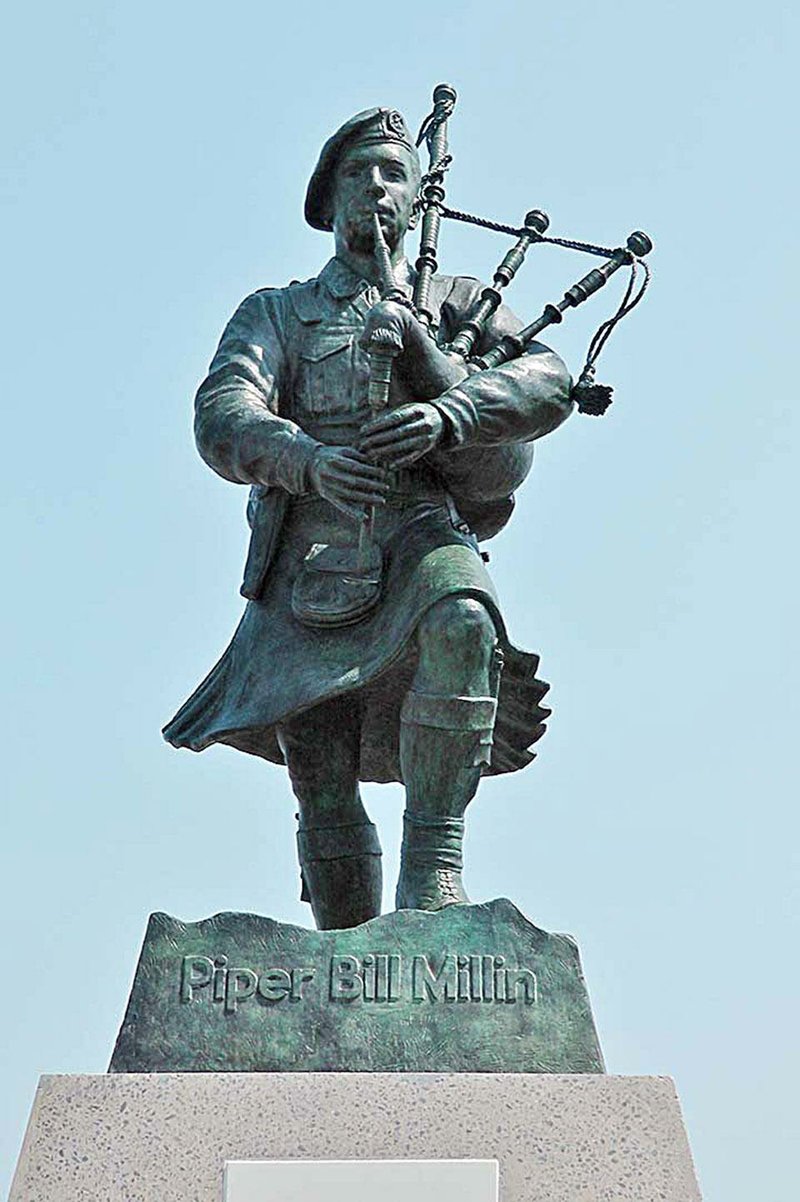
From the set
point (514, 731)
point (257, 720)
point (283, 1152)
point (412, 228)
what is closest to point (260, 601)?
point (257, 720)

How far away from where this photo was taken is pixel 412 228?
629 cm

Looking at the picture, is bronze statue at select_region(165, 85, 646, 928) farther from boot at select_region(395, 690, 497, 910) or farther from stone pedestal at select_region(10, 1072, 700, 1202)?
stone pedestal at select_region(10, 1072, 700, 1202)

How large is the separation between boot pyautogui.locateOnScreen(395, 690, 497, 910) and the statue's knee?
127mm

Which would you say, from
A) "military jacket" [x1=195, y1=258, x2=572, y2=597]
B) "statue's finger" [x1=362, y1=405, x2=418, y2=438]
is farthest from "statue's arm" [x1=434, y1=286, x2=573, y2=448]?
"statue's finger" [x1=362, y1=405, x2=418, y2=438]

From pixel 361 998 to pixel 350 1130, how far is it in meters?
0.38

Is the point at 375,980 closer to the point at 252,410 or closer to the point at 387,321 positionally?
the point at 252,410

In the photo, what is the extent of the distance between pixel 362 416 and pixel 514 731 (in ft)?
3.37

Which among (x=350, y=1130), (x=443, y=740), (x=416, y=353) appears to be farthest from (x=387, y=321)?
(x=350, y=1130)

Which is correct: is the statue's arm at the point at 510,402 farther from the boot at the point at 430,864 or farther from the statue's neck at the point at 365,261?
the boot at the point at 430,864

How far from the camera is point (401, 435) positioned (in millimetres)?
5590

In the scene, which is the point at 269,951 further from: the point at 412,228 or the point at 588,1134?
the point at 412,228

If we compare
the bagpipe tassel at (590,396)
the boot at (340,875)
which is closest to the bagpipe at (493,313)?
the bagpipe tassel at (590,396)

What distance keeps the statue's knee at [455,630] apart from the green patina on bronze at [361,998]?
72 cm

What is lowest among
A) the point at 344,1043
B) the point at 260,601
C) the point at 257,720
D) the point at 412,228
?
the point at 344,1043
